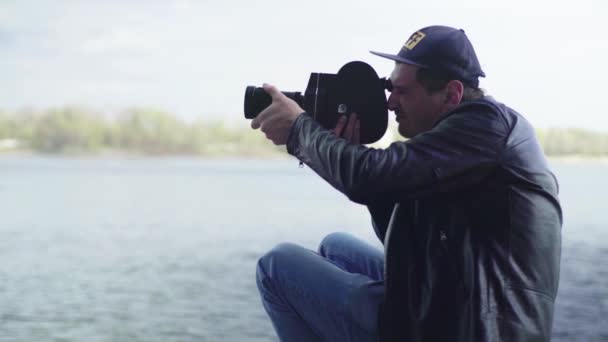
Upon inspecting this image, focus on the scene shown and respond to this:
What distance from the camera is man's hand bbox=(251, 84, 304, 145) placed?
4.44 ft

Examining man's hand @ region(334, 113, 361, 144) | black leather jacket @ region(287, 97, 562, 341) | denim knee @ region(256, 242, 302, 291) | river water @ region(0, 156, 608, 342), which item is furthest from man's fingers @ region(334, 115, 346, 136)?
river water @ region(0, 156, 608, 342)

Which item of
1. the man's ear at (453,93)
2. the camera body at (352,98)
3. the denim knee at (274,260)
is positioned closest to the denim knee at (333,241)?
the denim knee at (274,260)

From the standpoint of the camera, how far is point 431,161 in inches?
47.8

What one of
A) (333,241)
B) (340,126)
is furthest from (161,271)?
(340,126)

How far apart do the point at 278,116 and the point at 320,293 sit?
0.95 ft

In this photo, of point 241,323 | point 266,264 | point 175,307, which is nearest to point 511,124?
point 266,264

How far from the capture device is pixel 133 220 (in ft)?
26.1

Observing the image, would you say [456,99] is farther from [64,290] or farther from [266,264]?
[64,290]

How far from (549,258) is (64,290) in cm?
300

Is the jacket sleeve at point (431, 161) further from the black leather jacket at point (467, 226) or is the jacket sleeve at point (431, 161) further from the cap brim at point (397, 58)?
the cap brim at point (397, 58)

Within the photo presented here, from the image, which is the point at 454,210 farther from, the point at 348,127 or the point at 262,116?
the point at 262,116

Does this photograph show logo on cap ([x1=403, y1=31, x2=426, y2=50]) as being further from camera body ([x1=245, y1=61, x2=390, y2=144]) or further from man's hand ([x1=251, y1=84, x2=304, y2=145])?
man's hand ([x1=251, y1=84, x2=304, y2=145])

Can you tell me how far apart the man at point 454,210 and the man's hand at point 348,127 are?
1.8 inches

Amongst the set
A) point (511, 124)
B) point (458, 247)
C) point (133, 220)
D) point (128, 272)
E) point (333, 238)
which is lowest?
point (133, 220)
